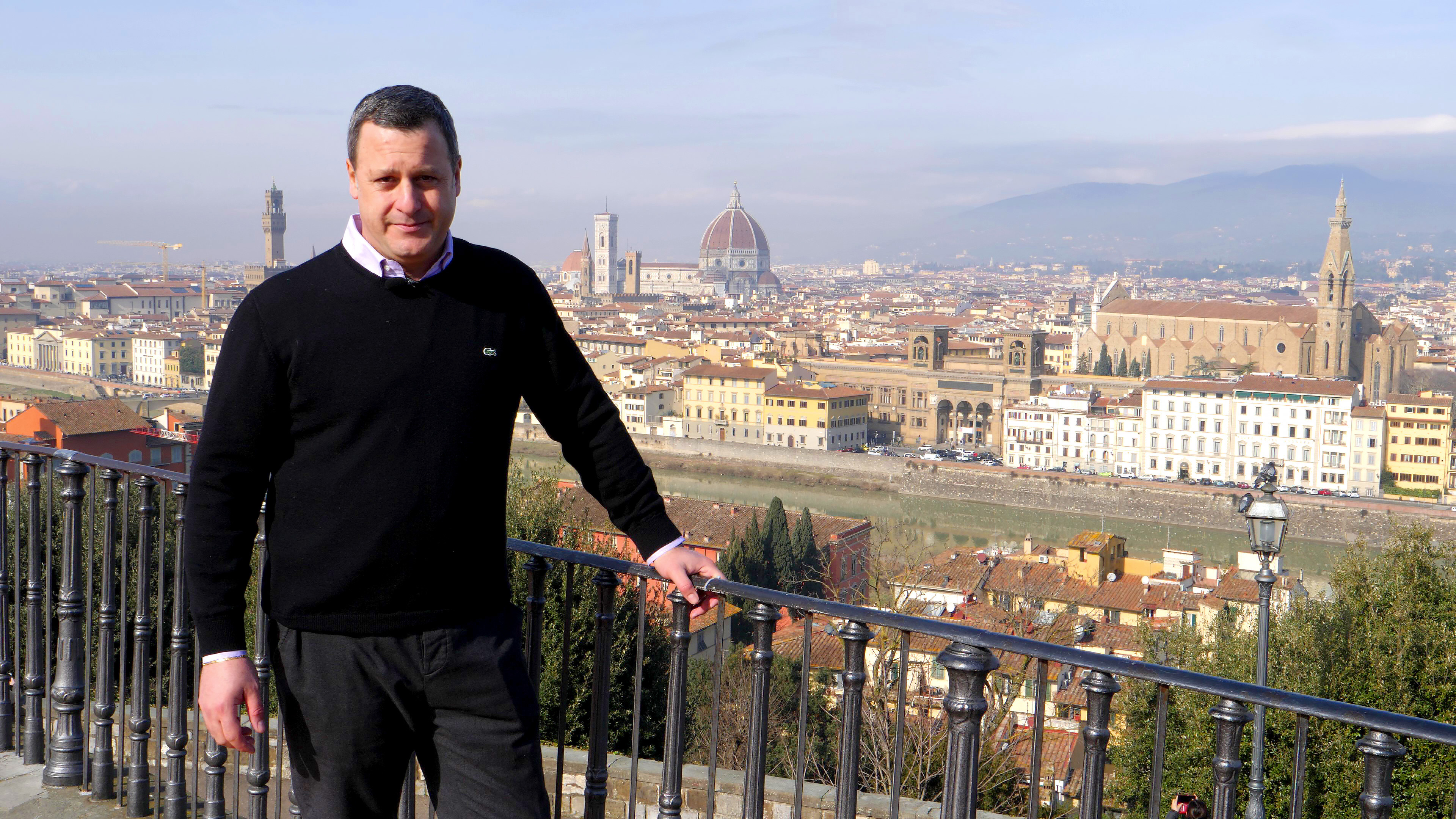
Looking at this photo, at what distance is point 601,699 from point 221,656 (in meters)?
0.44

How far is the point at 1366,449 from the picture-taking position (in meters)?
25.0

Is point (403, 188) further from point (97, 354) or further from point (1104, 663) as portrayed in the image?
point (97, 354)

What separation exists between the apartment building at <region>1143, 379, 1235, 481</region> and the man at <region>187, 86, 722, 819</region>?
27.0m

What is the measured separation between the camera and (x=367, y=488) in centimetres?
95

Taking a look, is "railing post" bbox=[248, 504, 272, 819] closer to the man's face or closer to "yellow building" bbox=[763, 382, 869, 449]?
the man's face

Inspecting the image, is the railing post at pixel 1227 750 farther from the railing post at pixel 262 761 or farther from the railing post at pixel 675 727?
the railing post at pixel 262 761

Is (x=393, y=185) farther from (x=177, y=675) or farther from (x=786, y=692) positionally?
(x=786, y=692)

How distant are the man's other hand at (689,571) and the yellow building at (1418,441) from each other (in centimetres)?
2695

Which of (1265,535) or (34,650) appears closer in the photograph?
(34,650)

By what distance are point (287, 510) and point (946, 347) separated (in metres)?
34.0

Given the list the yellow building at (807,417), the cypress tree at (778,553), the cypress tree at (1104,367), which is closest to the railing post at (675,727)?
the cypress tree at (778,553)

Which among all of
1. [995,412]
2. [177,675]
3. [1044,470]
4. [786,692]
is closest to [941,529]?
[1044,470]

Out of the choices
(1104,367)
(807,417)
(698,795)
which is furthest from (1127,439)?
(698,795)

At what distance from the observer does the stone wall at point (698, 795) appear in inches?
87.7
